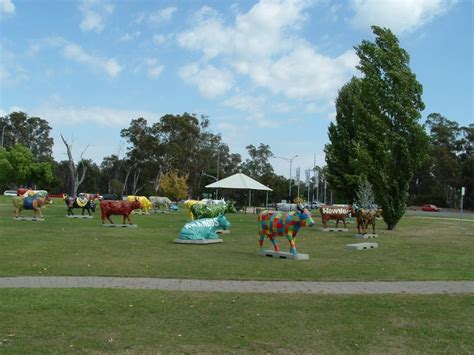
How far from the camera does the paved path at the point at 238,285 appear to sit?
9.29m

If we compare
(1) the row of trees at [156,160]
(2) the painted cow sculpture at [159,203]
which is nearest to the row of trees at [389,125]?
(2) the painted cow sculpture at [159,203]

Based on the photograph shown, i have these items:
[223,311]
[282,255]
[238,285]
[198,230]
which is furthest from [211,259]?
[223,311]

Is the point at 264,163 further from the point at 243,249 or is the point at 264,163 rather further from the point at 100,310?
the point at 100,310

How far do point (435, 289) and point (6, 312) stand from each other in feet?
25.0

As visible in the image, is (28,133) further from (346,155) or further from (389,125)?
(389,125)

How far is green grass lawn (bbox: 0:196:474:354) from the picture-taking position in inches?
235

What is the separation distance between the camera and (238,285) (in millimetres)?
9734

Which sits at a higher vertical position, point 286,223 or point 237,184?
point 237,184

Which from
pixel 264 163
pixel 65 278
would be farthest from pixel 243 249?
pixel 264 163

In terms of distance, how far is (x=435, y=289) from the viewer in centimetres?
990

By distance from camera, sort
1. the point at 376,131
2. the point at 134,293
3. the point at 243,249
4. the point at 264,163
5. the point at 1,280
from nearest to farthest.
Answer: the point at 134,293 → the point at 1,280 → the point at 243,249 → the point at 376,131 → the point at 264,163

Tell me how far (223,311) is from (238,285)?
2.20 m

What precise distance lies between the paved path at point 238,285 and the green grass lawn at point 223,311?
0.46 metres

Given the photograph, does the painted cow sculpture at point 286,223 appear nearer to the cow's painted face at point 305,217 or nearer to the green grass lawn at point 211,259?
the cow's painted face at point 305,217
